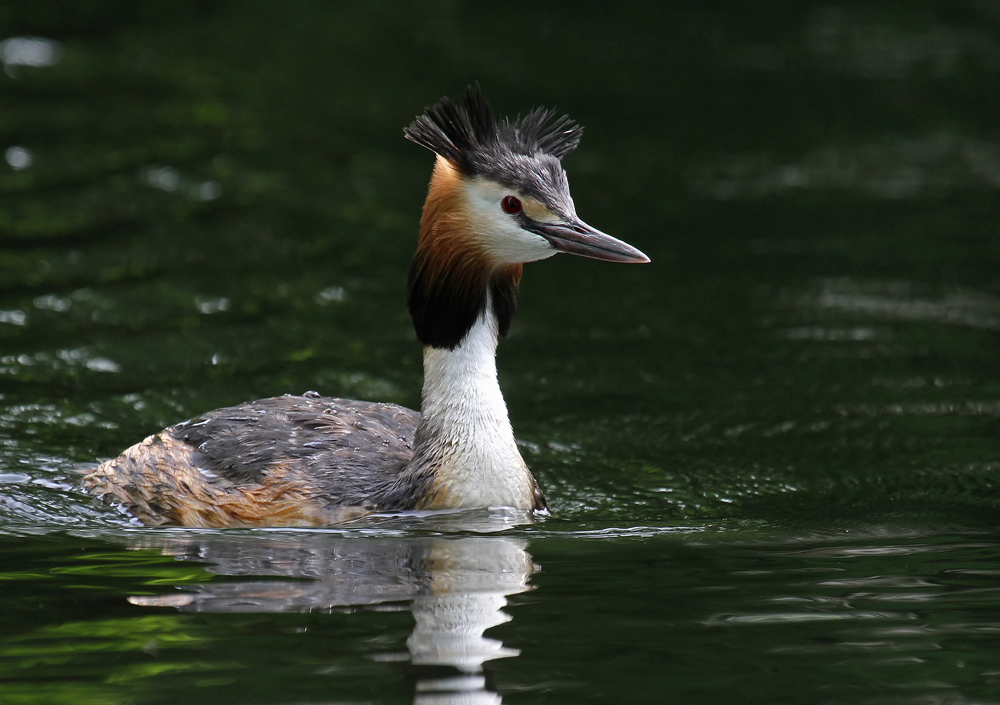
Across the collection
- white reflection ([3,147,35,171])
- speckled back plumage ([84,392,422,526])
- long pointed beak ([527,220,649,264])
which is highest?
white reflection ([3,147,35,171])

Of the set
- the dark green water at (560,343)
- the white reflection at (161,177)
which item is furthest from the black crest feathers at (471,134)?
the white reflection at (161,177)

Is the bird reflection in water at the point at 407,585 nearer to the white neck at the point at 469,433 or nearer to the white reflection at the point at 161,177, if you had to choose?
the white neck at the point at 469,433

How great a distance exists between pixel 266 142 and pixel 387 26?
5.47 metres

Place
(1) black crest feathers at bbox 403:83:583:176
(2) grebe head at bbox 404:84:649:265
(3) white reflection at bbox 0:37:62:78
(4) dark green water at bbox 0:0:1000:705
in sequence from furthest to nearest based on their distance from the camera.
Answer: (3) white reflection at bbox 0:37:62:78 < (1) black crest feathers at bbox 403:83:583:176 < (2) grebe head at bbox 404:84:649:265 < (4) dark green water at bbox 0:0:1000:705

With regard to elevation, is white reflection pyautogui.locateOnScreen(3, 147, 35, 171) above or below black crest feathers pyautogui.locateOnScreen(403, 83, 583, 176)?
above

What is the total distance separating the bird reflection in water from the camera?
5746mm

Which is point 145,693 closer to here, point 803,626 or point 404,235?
point 803,626

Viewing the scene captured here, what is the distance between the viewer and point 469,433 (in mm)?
8391

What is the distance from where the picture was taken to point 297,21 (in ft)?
73.1

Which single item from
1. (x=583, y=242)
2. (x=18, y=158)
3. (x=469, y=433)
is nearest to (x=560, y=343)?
(x=469, y=433)

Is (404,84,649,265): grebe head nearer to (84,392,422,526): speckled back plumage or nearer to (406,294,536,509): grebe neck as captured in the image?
(406,294,536,509): grebe neck

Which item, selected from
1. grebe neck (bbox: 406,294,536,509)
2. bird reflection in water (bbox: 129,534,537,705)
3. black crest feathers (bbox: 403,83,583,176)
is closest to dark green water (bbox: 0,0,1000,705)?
bird reflection in water (bbox: 129,534,537,705)

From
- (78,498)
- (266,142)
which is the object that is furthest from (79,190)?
(78,498)

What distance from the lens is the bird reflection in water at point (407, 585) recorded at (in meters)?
5.75
